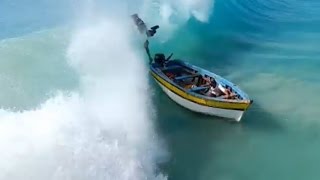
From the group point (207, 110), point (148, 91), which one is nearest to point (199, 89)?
point (207, 110)

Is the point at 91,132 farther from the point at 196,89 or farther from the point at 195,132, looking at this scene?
the point at 196,89

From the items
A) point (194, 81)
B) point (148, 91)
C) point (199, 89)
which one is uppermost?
point (199, 89)

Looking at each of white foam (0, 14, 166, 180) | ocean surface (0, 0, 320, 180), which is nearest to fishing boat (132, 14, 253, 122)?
ocean surface (0, 0, 320, 180)

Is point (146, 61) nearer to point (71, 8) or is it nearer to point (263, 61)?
point (263, 61)

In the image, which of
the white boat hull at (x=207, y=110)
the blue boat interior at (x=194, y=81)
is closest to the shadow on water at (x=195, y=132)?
the white boat hull at (x=207, y=110)

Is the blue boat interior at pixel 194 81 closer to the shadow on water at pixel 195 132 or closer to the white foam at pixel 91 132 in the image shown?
the shadow on water at pixel 195 132

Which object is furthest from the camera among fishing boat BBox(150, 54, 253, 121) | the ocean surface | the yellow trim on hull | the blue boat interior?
the blue boat interior

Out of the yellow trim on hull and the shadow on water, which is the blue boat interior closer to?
the yellow trim on hull
